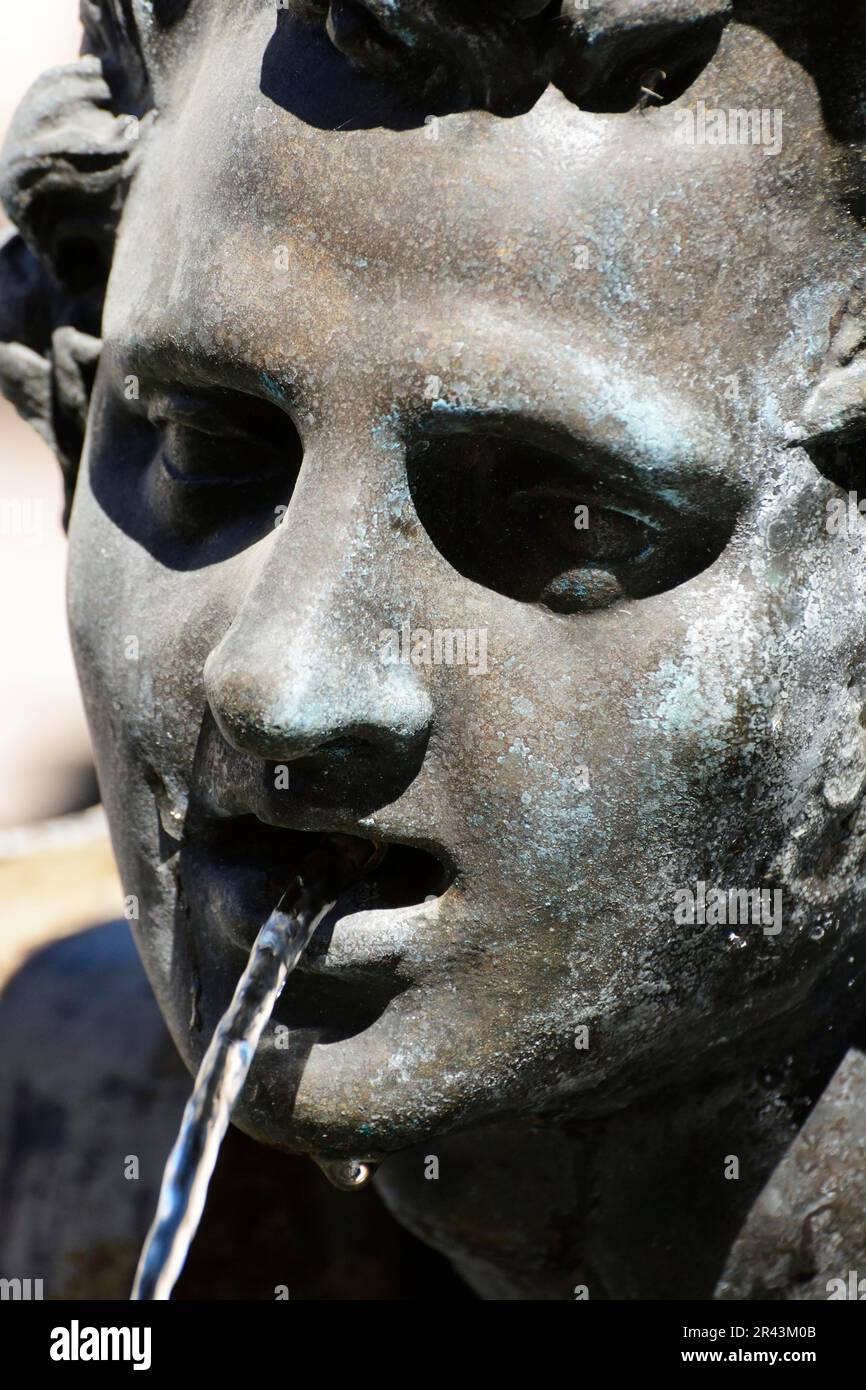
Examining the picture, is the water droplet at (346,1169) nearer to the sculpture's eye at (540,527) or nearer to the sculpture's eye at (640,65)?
the sculpture's eye at (540,527)

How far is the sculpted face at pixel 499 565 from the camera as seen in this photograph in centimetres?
165

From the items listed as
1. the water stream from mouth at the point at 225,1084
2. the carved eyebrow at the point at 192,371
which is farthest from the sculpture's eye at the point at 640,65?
the water stream from mouth at the point at 225,1084

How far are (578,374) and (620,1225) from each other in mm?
1186

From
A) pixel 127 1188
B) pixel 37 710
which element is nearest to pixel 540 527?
pixel 127 1188

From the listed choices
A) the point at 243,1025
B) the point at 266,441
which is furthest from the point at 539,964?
the point at 266,441

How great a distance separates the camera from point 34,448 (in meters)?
7.12

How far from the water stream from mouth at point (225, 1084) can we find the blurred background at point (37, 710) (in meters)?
1.16

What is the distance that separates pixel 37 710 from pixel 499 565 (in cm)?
408

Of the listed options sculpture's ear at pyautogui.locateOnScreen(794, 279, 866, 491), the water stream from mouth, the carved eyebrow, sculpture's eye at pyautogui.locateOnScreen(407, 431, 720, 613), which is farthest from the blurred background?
sculpture's ear at pyautogui.locateOnScreen(794, 279, 866, 491)

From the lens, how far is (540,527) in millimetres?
1738

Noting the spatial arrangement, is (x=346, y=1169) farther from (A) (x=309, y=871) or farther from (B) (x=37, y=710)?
(B) (x=37, y=710)

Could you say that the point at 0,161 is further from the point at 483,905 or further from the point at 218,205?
the point at 483,905

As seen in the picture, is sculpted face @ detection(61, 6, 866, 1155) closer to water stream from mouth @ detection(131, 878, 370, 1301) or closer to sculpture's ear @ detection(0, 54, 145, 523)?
water stream from mouth @ detection(131, 878, 370, 1301)

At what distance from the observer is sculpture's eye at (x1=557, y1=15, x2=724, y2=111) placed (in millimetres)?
1613
